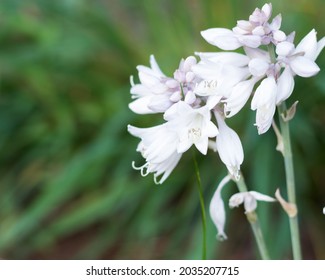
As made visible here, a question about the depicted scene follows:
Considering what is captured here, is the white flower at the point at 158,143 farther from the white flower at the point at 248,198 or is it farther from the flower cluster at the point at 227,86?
the white flower at the point at 248,198

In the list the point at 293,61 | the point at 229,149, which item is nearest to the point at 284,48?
the point at 293,61

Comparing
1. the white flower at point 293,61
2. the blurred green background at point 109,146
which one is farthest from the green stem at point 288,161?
the blurred green background at point 109,146

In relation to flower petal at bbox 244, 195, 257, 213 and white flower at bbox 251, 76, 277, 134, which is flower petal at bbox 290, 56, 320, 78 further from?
flower petal at bbox 244, 195, 257, 213

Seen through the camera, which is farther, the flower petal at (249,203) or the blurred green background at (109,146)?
the blurred green background at (109,146)

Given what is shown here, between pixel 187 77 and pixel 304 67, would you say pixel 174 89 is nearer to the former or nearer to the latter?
pixel 187 77

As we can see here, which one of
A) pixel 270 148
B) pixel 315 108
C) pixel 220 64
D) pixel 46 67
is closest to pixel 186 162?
pixel 270 148

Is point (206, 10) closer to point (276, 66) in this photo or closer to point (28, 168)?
point (28, 168)
